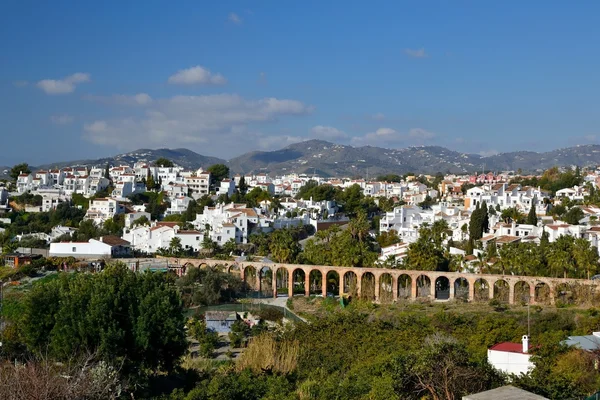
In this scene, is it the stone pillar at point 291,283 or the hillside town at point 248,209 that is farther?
the hillside town at point 248,209

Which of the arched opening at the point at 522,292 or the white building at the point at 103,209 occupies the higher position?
the white building at the point at 103,209

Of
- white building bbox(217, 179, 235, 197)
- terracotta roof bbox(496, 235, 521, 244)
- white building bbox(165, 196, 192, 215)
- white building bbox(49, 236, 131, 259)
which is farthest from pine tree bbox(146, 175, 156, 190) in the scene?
terracotta roof bbox(496, 235, 521, 244)

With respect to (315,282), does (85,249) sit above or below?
above

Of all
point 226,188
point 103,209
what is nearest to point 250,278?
point 103,209

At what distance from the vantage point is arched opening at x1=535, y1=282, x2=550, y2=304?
126ft

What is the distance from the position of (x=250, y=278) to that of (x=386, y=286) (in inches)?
408

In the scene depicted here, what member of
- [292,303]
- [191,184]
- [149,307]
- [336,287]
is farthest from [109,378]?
[191,184]

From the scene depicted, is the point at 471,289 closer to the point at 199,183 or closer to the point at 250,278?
the point at 250,278

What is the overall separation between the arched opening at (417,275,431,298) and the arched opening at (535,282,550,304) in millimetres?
6489

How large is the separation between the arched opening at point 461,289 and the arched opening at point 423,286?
66.3 inches

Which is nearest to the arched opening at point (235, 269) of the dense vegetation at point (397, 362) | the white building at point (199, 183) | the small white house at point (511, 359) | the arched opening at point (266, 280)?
the arched opening at point (266, 280)

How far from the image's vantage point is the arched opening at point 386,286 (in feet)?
140

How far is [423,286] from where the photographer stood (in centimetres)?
4353

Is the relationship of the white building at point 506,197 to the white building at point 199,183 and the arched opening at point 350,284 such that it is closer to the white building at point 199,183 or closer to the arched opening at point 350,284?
the arched opening at point 350,284
